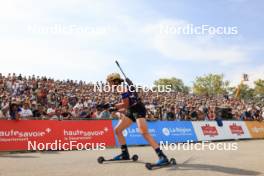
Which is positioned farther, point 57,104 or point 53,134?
point 57,104

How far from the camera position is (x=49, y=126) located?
16141mm

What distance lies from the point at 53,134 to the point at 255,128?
16.7 meters

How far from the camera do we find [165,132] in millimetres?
20625

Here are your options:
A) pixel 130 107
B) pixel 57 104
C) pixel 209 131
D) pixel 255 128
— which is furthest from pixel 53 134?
pixel 255 128

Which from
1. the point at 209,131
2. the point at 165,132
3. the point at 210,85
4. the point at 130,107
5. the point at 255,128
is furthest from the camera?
the point at 210,85

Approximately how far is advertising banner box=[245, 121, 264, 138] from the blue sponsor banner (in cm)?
663

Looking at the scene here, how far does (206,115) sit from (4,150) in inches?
600

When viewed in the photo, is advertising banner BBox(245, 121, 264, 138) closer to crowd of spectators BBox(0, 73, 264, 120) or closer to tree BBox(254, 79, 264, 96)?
crowd of spectators BBox(0, 73, 264, 120)

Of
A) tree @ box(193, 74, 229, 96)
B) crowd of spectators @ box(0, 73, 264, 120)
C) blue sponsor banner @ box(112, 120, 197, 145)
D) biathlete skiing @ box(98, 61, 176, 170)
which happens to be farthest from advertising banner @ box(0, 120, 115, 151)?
tree @ box(193, 74, 229, 96)

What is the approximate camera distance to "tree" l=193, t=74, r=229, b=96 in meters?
92.7

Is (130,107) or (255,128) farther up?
(130,107)

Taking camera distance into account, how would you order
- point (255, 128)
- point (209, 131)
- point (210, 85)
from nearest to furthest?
point (209, 131)
point (255, 128)
point (210, 85)

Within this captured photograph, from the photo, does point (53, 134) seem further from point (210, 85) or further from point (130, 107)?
point (210, 85)

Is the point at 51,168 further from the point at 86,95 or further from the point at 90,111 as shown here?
the point at 86,95
